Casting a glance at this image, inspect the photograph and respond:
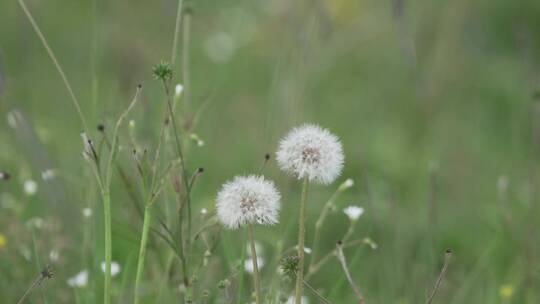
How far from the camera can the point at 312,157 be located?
130 centimetres

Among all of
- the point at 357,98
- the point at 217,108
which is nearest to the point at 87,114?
the point at 217,108

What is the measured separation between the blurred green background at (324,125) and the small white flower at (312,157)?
1.52 feet

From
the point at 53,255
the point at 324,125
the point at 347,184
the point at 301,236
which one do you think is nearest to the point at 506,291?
the point at 347,184

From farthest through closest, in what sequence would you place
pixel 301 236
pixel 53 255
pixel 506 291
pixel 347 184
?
1. pixel 506 291
2. pixel 53 255
3. pixel 347 184
4. pixel 301 236

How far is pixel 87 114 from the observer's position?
3562 mm

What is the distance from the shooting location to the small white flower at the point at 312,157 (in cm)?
129

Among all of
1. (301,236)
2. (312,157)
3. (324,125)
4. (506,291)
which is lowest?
(301,236)

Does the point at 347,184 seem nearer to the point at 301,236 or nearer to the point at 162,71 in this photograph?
the point at 301,236

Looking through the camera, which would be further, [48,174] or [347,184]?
[48,174]

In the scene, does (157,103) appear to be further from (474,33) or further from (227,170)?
(474,33)

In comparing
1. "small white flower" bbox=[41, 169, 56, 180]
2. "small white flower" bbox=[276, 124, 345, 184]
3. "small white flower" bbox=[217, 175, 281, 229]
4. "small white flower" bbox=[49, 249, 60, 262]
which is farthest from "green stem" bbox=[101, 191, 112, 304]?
"small white flower" bbox=[41, 169, 56, 180]

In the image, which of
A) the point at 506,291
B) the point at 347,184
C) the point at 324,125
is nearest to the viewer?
the point at 347,184

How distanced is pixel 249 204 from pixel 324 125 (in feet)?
7.14

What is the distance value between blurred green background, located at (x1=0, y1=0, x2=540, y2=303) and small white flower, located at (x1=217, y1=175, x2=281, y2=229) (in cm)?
43
